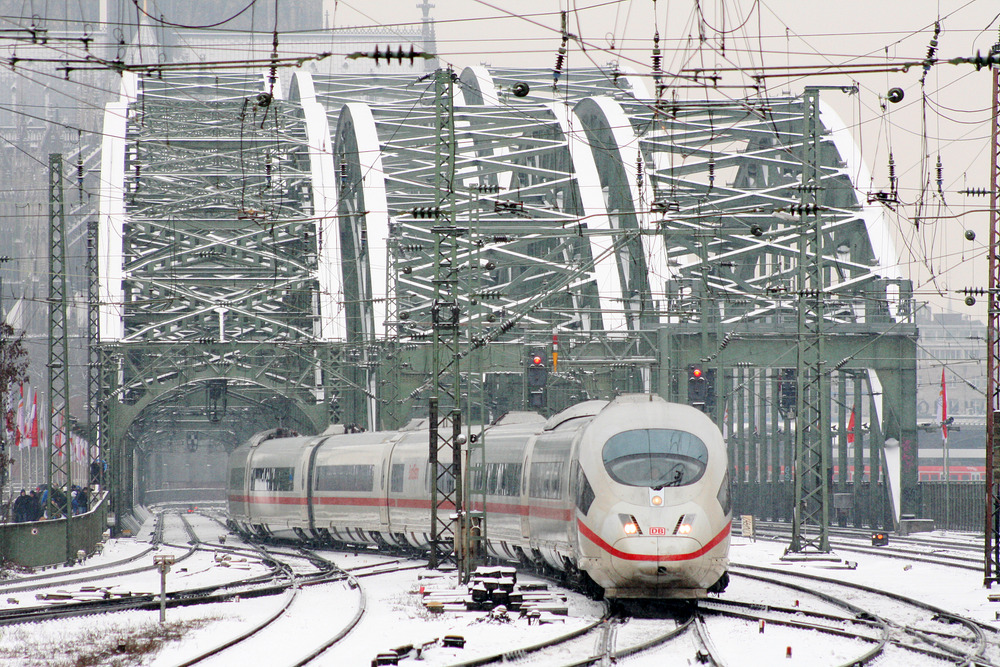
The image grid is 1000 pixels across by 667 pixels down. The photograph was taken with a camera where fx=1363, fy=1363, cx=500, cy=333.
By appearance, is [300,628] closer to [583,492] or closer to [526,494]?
[583,492]

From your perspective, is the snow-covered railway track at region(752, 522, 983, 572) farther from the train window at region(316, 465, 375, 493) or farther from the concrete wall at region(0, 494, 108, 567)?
the concrete wall at region(0, 494, 108, 567)

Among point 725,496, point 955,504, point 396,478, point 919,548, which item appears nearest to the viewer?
point 725,496

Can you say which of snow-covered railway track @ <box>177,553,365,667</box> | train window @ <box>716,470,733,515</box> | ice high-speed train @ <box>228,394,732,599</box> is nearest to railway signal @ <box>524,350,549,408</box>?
ice high-speed train @ <box>228,394,732,599</box>

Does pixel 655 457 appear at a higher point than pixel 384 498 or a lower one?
higher

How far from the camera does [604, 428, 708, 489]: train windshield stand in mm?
18094

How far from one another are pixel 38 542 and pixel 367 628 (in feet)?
52.6

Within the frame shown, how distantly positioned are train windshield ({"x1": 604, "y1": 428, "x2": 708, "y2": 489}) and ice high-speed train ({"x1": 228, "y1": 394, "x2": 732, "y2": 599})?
0.04 ft

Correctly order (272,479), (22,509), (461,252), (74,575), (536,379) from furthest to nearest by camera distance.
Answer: (461,252) → (272,479) → (22,509) → (536,379) → (74,575)

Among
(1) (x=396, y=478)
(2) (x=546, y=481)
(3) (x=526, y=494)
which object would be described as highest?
(2) (x=546, y=481)

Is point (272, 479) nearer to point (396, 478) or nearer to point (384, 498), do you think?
point (384, 498)

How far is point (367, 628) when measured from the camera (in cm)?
1670

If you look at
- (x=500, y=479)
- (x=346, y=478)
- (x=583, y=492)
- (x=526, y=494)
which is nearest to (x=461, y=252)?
(x=346, y=478)

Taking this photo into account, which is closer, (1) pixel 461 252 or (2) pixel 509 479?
(2) pixel 509 479

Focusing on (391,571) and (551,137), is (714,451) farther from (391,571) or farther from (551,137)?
(551,137)
